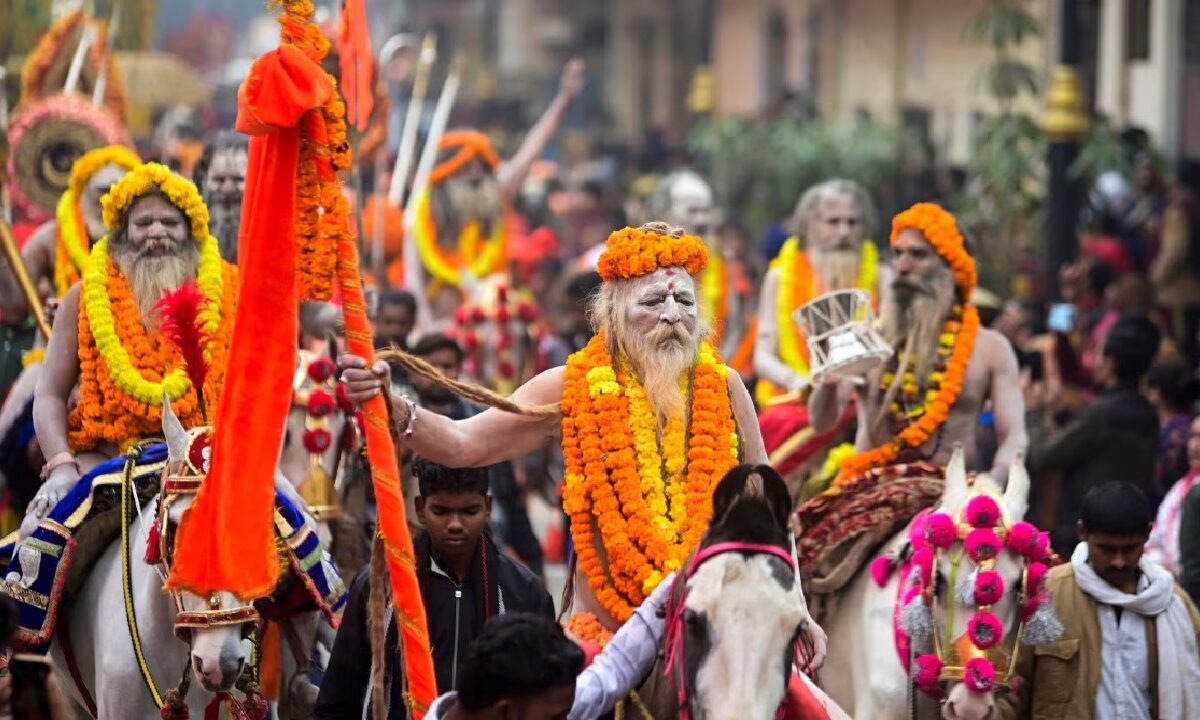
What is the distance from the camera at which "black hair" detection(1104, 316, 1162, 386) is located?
11461 mm

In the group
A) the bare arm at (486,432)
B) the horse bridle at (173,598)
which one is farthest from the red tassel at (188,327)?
the bare arm at (486,432)

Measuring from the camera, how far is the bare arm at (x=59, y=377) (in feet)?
28.7

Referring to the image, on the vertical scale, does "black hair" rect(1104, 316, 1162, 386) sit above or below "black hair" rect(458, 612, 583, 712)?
below

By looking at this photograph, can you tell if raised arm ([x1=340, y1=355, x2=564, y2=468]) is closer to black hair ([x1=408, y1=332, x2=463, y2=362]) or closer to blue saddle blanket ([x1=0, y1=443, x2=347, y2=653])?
blue saddle blanket ([x1=0, y1=443, x2=347, y2=653])

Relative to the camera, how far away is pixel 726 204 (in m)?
27.8

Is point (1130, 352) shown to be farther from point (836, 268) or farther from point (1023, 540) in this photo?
point (1023, 540)

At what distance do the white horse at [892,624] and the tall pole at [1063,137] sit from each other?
787cm

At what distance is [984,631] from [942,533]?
1.33ft

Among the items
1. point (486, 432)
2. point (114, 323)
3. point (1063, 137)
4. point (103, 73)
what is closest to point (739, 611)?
point (486, 432)

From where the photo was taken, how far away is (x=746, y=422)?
7324 mm

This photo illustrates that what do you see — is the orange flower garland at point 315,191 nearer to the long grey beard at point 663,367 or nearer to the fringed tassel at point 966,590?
the long grey beard at point 663,367

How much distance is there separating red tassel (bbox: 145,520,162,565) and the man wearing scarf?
9.39ft

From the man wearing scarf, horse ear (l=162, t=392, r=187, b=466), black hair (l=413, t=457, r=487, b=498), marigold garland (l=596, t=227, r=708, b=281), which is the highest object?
marigold garland (l=596, t=227, r=708, b=281)

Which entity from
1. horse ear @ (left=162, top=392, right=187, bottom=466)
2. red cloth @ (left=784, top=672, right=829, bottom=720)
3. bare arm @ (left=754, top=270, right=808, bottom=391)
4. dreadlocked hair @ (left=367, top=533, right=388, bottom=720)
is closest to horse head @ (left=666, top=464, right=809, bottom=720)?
red cloth @ (left=784, top=672, right=829, bottom=720)
